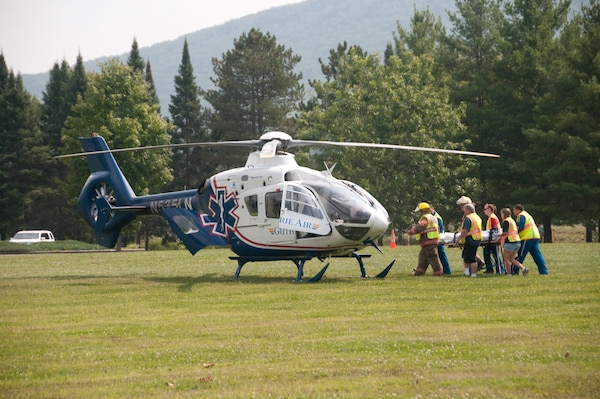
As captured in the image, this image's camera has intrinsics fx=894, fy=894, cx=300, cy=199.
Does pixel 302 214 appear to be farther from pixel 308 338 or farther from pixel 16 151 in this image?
pixel 16 151

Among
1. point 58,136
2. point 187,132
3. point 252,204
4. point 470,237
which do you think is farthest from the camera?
point 187,132

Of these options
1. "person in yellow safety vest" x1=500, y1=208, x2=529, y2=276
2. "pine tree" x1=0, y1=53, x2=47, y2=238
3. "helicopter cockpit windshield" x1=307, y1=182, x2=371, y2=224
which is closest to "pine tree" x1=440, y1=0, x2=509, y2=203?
"pine tree" x1=0, y1=53, x2=47, y2=238

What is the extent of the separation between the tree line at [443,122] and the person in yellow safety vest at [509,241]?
2907cm

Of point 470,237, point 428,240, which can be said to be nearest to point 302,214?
point 428,240

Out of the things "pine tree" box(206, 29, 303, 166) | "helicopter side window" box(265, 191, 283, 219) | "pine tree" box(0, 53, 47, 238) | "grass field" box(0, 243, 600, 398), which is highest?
"pine tree" box(206, 29, 303, 166)

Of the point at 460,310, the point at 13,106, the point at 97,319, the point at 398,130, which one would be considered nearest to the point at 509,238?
the point at 460,310

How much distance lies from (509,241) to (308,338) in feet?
36.0

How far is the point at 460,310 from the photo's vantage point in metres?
15.6

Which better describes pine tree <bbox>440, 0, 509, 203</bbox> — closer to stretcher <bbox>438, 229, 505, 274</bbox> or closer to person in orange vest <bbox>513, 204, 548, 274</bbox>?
stretcher <bbox>438, 229, 505, 274</bbox>

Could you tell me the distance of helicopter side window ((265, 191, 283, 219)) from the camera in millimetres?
22688

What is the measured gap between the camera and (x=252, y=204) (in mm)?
23219

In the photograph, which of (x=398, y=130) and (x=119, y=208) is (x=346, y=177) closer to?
(x=398, y=130)

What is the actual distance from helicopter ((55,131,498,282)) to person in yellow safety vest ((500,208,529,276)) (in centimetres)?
292

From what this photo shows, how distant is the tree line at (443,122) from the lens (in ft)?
179
